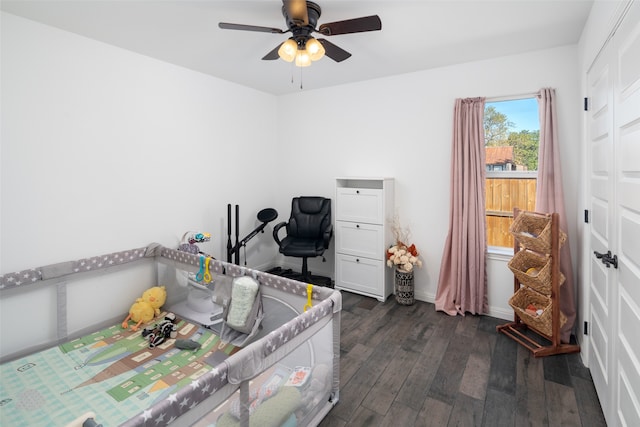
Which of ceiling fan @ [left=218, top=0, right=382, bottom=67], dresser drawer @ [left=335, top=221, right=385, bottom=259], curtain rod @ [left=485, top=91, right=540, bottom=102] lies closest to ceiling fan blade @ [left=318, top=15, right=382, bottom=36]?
ceiling fan @ [left=218, top=0, right=382, bottom=67]

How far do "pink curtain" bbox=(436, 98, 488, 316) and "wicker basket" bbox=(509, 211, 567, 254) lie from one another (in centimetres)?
40

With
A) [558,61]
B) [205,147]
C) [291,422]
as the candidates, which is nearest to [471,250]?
[558,61]

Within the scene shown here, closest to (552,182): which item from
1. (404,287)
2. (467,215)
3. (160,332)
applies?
(467,215)

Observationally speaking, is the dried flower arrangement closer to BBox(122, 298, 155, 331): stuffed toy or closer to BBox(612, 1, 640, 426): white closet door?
BBox(612, 1, 640, 426): white closet door

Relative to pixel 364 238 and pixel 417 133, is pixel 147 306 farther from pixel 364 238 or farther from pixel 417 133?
pixel 417 133

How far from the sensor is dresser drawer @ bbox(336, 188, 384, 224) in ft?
11.0

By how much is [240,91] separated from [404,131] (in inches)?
80.2

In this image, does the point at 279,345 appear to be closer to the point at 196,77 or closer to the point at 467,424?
the point at 467,424

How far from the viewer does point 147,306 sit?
2.75 m

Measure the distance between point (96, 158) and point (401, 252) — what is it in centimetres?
291

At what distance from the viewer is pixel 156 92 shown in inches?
118

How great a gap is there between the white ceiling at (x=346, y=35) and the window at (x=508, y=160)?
520mm

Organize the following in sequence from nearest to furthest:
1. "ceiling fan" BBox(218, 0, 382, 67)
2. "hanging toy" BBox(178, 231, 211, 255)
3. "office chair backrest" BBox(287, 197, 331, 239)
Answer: "ceiling fan" BBox(218, 0, 382, 67), "hanging toy" BBox(178, 231, 211, 255), "office chair backrest" BBox(287, 197, 331, 239)

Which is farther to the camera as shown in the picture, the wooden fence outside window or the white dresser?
the white dresser
